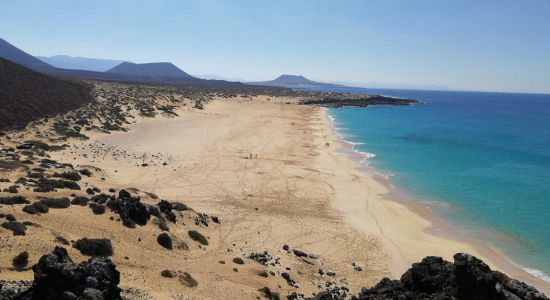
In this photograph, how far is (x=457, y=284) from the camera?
35.3 ft

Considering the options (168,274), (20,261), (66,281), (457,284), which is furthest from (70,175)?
(457,284)

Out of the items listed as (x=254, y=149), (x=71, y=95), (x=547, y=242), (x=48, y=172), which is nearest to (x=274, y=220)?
(x=48, y=172)

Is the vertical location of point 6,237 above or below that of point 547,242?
above

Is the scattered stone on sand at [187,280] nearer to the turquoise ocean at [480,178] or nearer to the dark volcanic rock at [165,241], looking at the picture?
the dark volcanic rock at [165,241]

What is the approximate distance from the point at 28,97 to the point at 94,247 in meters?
46.5

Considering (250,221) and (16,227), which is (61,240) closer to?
(16,227)

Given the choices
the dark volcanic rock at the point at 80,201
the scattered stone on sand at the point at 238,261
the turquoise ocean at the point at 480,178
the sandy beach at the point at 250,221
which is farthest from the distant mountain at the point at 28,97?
the turquoise ocean at the point at 480,178

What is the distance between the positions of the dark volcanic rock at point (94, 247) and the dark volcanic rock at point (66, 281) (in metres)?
4.56

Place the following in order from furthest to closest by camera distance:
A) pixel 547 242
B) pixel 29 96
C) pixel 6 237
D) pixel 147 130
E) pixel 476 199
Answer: pixel 29 96 → pixel 147 130 → pixel 476 199 → pixel 547 242 → pixel 6 237

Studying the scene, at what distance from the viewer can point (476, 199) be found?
31531mm

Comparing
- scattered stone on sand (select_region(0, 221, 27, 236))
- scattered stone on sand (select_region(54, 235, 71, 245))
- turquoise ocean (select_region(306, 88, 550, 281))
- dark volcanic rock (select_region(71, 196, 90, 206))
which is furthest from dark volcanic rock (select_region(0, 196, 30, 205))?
turquoise ocean (select_region(306, 88, 550, 281))

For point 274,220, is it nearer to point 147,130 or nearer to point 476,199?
point 476,199

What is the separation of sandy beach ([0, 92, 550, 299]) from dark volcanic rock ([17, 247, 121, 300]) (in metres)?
2.34

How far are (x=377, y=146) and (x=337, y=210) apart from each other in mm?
29302
